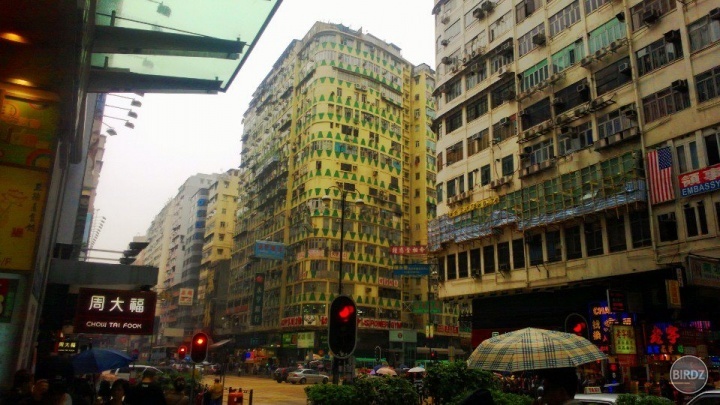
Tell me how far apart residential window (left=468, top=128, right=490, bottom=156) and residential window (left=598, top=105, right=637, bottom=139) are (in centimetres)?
811

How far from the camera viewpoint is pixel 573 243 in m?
26.4

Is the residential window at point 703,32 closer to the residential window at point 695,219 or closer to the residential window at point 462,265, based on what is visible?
the residential window at point 695,219

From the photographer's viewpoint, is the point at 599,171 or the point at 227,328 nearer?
the point at 599,171

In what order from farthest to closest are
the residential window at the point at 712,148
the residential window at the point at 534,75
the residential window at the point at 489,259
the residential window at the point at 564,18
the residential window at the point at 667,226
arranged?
the residential window at the point at 489,259 < the residential window at the point at 534,75 < the residential window at the point at 564,18 < the residential window at the point at 667,226 < the residential window at the point at 712,148

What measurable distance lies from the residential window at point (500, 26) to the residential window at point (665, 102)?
1188cm

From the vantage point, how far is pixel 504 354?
823 cm

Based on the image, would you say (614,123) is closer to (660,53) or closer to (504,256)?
(660,53)

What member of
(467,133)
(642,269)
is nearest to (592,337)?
(642,269)

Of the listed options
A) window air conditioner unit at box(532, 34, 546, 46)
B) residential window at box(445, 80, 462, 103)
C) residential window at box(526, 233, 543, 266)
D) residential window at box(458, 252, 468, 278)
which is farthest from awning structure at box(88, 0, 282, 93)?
residential window at box(445, 80, 462, 103)

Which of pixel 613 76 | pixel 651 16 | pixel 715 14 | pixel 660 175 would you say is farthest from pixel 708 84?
pixel 613 76

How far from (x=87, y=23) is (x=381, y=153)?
186ft

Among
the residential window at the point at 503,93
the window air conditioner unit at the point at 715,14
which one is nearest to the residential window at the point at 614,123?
the window air conditioner unit at the point at 715,14

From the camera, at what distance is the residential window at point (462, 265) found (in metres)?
33.3

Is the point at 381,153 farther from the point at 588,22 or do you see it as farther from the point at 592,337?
the point at 592,337
